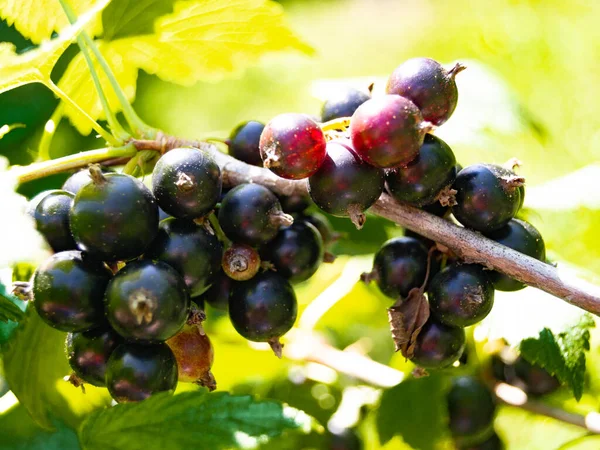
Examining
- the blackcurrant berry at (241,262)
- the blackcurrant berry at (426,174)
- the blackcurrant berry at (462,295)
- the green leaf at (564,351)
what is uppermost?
the blackcurrant berry at (426,174)

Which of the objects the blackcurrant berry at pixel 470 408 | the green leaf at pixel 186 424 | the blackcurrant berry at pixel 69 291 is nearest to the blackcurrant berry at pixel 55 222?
the blackcurrant berry at pixel 69 291

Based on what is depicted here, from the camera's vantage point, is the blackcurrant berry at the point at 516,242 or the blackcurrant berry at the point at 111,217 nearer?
the blackcurrant berry at the point at 111,217

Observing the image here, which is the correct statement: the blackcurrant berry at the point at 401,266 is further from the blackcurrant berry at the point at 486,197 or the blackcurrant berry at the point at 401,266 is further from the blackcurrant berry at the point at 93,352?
the blackcurrant berry at the point at 93,352

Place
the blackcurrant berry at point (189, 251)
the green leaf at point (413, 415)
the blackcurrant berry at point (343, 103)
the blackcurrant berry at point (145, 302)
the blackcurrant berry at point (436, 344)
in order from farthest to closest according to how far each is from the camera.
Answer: the green leaf at point (413, 415), the blackcurrant berry at point (343, 103), the blackcurrant berry at point (436, 344), the blackcurrant berry at point (189, 251), the blackcurrant berry at point (145, 302)

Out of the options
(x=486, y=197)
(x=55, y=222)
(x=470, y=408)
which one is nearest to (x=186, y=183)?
(x=55, y=222)

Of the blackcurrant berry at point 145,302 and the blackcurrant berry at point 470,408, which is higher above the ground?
the blackcurrant berry at point 145,302

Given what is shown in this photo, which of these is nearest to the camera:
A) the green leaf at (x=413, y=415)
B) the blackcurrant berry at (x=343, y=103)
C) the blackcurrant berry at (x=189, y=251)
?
the blackcurrant berry at (x=189, y=251)
